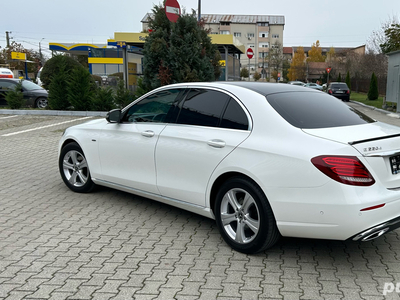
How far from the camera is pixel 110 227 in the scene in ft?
15.6

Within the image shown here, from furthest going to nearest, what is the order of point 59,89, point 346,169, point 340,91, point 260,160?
point 340,91 < point 59,89 < point 260,160 < point 346,169

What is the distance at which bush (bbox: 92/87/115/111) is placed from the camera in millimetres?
17594

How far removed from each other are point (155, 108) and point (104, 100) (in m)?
13.2

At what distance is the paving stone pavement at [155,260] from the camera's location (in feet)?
10.8

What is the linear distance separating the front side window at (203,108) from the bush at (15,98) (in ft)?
53.5

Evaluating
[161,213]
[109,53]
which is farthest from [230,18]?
[161,213]

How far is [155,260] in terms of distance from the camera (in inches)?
152

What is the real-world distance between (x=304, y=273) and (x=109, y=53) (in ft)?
168

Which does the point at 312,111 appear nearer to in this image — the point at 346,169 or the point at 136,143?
the point at 346,169

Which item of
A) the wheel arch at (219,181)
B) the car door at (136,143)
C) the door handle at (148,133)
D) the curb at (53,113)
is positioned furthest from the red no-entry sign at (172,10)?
the wheel arch at (219,181)

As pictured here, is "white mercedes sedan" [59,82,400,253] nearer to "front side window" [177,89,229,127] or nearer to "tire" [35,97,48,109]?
"front side window" [177,89,229,127]

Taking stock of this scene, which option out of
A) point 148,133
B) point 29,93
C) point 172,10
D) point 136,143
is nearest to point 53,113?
point 29,93

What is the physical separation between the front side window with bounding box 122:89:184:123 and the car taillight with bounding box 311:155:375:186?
2.01 meters

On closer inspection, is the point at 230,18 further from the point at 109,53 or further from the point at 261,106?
the point at 261,106
